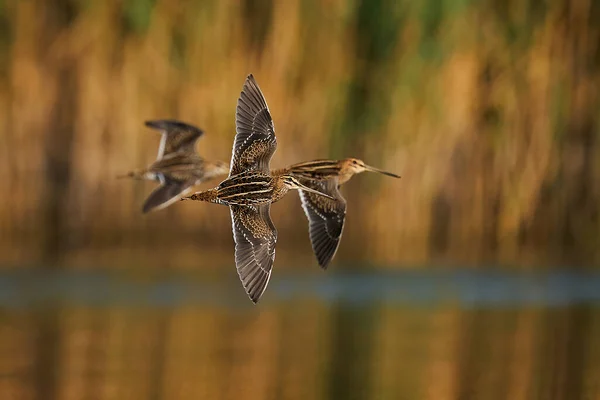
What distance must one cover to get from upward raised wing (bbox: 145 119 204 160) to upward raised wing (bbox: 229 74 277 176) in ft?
4.36

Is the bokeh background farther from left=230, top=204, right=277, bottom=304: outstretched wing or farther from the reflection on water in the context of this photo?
left=230, top=204, right=277, bottom=304: outstretched wing

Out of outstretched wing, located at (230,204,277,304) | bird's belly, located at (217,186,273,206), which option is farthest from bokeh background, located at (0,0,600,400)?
bird's belly, located at (217,186,273,206)

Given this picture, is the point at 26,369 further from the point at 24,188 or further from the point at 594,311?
the point at 594,311

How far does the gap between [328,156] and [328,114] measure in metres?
0.34

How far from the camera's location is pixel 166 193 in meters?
7.25

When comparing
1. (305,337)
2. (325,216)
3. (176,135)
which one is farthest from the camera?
(305,337)

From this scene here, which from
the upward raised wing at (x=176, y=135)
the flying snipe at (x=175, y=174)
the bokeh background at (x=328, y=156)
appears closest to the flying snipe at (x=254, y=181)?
the flying snipe at (x=175, y=174)

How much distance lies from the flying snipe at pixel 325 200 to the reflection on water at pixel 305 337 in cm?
119

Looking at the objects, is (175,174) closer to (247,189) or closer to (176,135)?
→ (176,135)

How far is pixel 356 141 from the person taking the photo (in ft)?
38.3

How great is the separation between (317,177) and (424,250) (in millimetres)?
5596

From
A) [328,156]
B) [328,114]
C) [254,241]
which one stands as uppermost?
[328,114]

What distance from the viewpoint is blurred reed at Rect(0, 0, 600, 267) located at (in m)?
11.3

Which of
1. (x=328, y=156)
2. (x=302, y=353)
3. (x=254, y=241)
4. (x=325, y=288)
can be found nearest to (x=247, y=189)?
(x=254, y=241)
